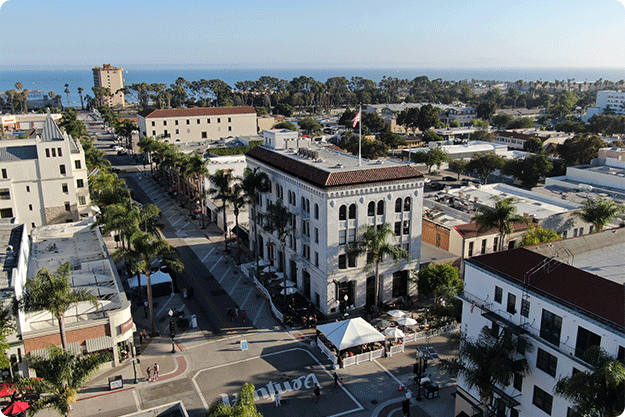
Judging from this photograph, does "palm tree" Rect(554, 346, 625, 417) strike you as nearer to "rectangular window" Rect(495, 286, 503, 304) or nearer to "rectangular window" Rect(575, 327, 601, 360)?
"rectangular window" Rect(575, 327, 601, 360)

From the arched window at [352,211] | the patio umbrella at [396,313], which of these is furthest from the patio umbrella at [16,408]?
the arched window at [352,211]

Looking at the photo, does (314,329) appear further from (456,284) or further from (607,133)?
(607,133)

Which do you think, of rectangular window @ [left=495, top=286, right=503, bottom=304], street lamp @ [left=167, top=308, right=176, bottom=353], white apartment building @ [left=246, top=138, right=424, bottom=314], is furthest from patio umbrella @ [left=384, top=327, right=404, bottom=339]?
street lamp @ [left=167, top=308, right=176, bottom=353]

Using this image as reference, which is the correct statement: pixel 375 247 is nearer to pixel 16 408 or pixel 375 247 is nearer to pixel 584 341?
pixel 584 341

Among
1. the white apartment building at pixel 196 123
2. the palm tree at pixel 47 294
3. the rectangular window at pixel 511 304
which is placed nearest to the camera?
→ the rectangular window at pixel 511 304

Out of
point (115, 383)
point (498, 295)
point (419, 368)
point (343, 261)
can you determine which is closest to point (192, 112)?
point (343, 261)

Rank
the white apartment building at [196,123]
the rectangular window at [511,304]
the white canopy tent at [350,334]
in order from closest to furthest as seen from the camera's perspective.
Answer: the rectangular window at [511,304], the white canopy tent at [350,334], the white apartment building at [196,123]

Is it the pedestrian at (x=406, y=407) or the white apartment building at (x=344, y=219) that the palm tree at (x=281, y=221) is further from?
the pedestrian at (x=406, y=407)
